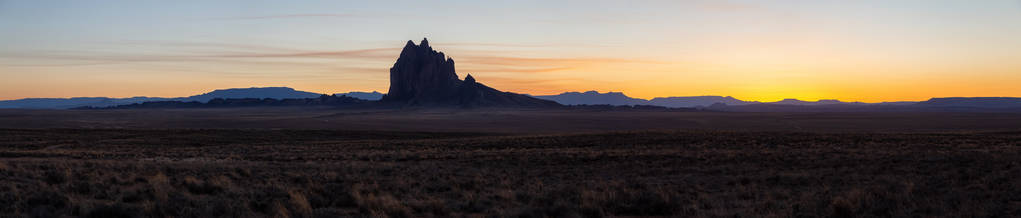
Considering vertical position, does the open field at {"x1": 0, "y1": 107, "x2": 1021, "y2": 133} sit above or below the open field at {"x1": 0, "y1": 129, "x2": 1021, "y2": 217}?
below

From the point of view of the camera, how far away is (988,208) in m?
8.50

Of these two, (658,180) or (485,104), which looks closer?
(658,180)

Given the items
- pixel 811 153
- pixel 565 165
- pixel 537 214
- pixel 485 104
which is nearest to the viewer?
pixel 537 214

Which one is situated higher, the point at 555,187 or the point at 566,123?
the point at 555,187

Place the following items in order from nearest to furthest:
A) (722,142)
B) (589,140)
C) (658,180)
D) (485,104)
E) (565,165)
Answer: (658,180), (565,165), (722,142), (589,140), (485,104)

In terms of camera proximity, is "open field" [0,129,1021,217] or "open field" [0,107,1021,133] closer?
"open field" [0,129,1021,217]

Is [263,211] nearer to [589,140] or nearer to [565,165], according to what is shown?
[565,165]

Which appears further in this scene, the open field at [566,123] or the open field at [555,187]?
the open field at [566,123]

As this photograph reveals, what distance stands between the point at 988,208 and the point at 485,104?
605 ft

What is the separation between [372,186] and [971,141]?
2595 cm

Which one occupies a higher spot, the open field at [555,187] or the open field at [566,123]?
the open field at [555,187]

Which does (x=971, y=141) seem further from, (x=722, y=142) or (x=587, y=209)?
(x=587, y=209)

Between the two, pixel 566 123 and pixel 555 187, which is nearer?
pixel 555 187

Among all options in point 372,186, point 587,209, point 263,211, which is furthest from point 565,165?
point 263,211
